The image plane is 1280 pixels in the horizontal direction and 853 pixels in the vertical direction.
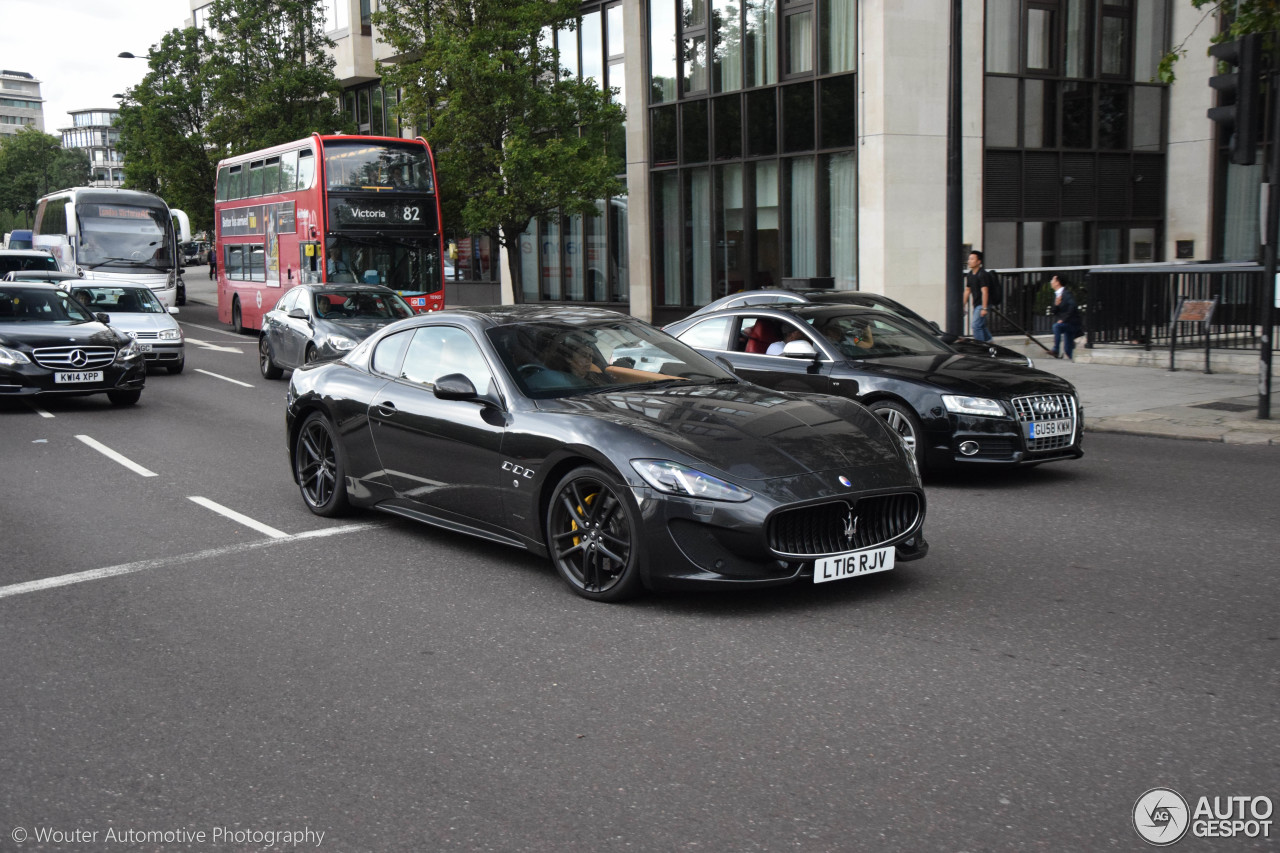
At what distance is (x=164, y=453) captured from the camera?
1183cm

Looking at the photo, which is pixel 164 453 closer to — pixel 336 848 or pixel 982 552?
pixel 982 552

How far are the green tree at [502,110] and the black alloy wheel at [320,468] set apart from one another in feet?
55.9

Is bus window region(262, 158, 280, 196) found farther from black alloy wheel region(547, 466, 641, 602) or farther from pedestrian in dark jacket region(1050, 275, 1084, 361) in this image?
black alloy wheel region(547, 466, 641, 602)

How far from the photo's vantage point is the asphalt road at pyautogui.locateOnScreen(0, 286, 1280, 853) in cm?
366

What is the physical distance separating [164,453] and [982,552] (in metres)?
8.14

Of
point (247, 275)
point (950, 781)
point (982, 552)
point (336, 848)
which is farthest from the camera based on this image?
point (247, 275)

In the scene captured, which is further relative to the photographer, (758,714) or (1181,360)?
(1181,360)

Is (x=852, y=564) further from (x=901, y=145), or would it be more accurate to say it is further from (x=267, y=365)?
(x=901, y=145)

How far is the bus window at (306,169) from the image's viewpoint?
23688 mm

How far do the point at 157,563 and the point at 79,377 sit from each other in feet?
29.4

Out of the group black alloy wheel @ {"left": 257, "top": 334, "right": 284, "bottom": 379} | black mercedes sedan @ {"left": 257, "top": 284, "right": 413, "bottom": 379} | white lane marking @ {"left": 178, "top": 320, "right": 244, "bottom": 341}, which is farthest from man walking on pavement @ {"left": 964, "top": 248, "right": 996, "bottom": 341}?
white lane marking @ {"left": 178, "top": 320, "right": 244, "bottom": 341}

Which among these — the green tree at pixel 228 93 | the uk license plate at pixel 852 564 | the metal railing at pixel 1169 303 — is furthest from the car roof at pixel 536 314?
the green tree at pixel 228 93

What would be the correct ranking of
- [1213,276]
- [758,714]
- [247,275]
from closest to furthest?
[758,714], [1213,276], [247,275]

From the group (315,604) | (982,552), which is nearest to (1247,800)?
(982,552)
